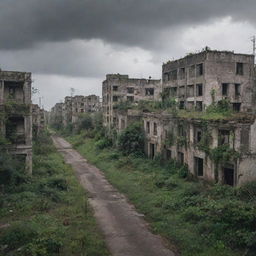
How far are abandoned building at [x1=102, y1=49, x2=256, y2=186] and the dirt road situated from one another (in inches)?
293

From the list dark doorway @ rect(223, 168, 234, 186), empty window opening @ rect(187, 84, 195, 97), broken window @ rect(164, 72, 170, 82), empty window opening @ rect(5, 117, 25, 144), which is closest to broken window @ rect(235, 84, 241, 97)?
empty window opening @ rect(187, 84, 195, 97)

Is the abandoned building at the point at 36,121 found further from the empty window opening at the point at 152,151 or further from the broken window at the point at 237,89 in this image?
the broken window at the point at 237,89

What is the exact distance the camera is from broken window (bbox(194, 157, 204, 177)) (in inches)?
1157

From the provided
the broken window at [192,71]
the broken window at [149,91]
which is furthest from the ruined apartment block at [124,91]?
the broken window at [192,71]

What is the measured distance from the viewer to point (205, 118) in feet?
91.3

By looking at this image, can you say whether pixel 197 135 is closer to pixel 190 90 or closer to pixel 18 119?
pixel 190 90

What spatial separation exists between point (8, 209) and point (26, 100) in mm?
11636

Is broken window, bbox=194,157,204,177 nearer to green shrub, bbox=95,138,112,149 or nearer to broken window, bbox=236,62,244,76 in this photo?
broken window, bbox=236,62,244,76

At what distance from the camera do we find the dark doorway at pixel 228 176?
25547mm

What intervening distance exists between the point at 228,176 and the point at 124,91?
120ft

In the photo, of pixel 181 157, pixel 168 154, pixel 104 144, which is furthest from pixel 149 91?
pixel 181 157

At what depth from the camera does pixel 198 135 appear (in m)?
29.5

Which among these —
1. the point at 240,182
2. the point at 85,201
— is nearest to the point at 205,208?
the point at 240,182

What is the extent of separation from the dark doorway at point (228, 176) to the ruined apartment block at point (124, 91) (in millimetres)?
32867
